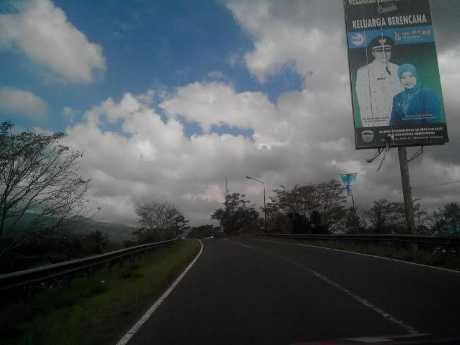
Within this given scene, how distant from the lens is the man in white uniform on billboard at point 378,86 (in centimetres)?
2095

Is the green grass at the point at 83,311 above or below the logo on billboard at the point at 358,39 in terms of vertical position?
below

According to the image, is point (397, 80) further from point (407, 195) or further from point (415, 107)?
point (407, 195)

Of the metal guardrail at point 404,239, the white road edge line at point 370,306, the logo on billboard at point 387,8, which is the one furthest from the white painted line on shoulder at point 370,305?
the logo on billboard at point 387,8

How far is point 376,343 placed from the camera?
12.0 feet

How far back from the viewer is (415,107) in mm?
20766

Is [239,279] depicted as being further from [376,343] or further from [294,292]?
[376,343]

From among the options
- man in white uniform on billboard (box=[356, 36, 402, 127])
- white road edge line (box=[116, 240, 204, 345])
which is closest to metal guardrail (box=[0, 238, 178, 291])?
white road edge line (box=[116, 240, 204, 345])

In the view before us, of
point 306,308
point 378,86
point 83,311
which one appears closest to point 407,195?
point 378,86

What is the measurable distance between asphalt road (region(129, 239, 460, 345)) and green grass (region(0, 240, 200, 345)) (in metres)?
0.56

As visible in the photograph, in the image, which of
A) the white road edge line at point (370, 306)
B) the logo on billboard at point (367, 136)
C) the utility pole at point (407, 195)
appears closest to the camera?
the white road edge line at point (370, 306)

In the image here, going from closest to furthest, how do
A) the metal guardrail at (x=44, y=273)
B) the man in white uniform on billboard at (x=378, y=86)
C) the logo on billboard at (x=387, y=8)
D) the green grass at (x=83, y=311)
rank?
the green grass at (x=83, y=311) → the metal guardrail at (x=44, y=273) → the man in white uniform on billboard at (x=378, y=86) → the logo on billboard at (x=387, y=8)

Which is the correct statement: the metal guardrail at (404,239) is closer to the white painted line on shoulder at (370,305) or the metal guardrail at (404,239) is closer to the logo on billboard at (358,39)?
the white painted line on shoulder at (370,305)

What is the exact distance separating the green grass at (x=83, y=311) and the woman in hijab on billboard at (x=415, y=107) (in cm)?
1590

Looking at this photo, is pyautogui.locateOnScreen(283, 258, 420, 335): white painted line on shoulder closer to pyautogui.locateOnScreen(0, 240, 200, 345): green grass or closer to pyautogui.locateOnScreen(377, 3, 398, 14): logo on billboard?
pyautogui.locateOnScreen(0, 240, 200, 345): green grass
